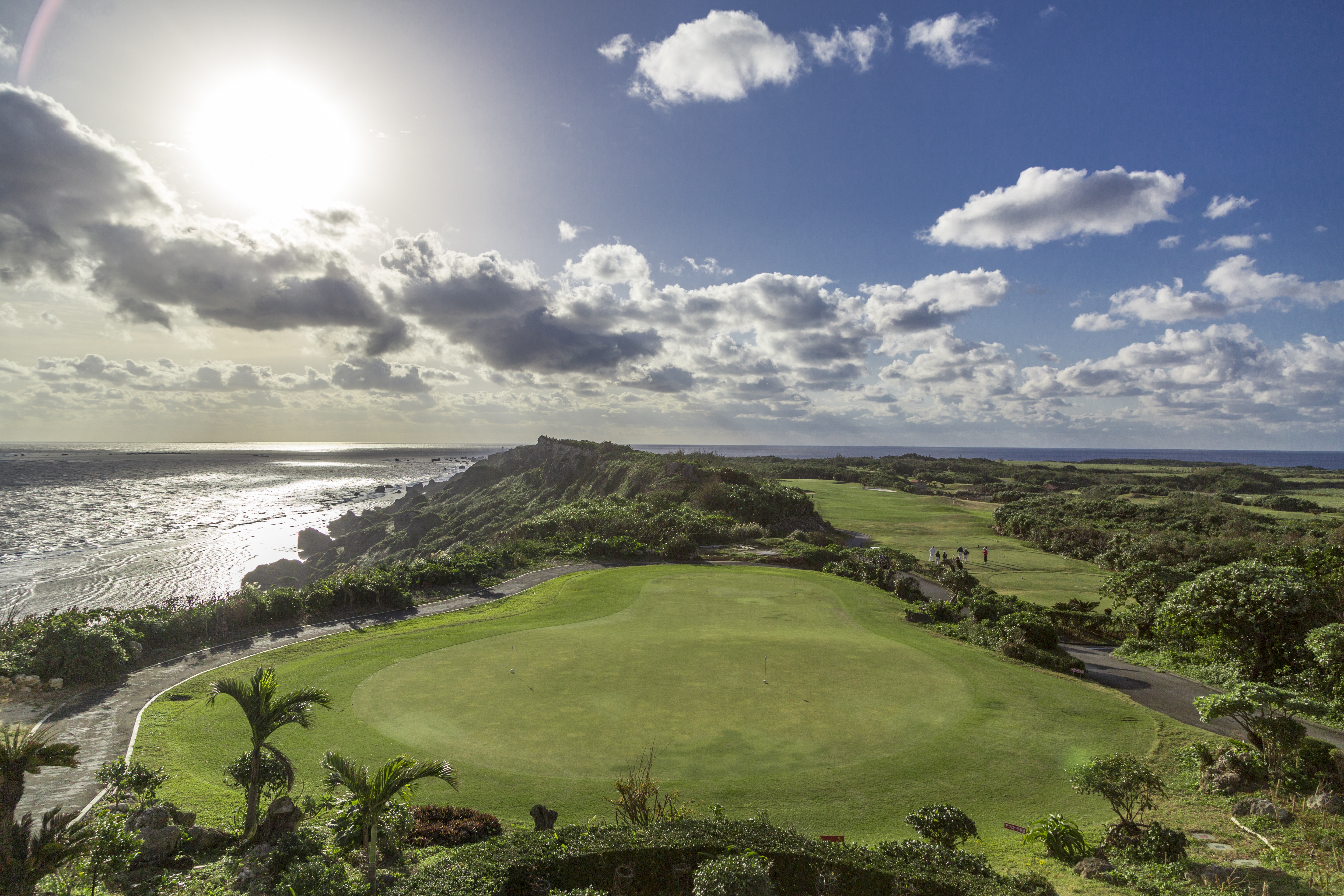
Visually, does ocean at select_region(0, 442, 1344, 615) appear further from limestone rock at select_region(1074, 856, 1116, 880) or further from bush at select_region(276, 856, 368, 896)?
limestone rock at select_region(1074, 856, 1116, 880)

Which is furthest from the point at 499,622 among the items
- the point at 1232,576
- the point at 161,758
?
the point at 1232,576

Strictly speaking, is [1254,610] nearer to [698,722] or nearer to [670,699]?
[698,722]

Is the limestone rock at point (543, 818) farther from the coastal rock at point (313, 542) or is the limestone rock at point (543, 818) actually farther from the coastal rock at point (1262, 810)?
the coastal rock at point (313, 542)

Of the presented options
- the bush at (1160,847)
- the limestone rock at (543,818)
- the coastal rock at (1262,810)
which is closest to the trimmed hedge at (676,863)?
the limestone rock at (543,818)

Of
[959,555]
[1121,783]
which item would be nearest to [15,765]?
[1121,783]

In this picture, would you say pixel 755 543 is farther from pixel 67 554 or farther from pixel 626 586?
pixel 67 554

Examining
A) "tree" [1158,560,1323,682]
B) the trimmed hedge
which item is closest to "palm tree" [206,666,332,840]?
the trimmed hedge
